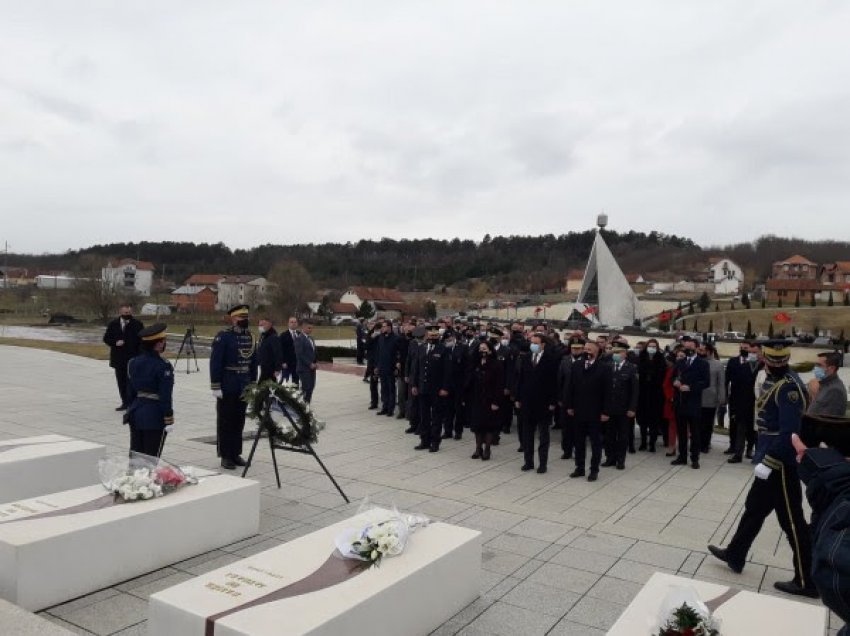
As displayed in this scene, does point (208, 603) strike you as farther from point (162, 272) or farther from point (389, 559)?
point (162, 272)

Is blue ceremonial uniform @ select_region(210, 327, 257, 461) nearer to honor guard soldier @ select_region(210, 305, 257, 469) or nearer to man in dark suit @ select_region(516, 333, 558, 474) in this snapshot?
honor guard soldier @ select_region(210, 305, 257, 469)

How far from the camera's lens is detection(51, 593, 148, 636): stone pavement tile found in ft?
14.3

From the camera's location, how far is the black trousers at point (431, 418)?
10.4m

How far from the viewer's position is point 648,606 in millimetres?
3740

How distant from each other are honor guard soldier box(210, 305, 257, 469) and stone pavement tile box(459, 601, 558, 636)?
4857mm

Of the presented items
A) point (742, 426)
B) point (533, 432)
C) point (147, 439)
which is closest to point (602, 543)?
point (533, 432)

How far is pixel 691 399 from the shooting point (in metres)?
9.91

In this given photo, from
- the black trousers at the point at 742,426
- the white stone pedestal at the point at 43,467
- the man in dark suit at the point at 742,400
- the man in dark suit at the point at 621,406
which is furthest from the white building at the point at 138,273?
the black trousers at the point at 742,426

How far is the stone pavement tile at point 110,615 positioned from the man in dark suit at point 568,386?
630 cm

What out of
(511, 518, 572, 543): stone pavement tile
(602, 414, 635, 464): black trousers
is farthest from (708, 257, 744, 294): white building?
(511, 518, 572, 543): stone pavement tile

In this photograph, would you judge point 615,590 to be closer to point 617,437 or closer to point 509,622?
point 509,622

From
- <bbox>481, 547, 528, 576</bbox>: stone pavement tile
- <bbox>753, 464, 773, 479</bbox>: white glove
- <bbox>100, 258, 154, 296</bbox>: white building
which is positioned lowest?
<bbox>481, 547, 528, 576</bbox>: stone pavement tile

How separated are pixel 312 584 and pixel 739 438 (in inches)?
343

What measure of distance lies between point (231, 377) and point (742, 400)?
7.90 meters
